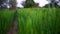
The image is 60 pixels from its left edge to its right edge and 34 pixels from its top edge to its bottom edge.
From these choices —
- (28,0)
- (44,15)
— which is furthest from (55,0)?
(28,0)

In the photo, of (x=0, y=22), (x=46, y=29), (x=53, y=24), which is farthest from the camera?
(x=0, y=22)

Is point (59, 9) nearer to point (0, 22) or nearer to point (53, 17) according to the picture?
point (53, 17)

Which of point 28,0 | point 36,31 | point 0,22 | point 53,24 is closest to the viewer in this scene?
point 53,24

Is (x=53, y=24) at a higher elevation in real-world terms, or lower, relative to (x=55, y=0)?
lower

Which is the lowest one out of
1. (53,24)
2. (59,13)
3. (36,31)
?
(36,31)

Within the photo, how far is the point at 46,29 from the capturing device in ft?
7.84

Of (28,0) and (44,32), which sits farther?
(28,0)

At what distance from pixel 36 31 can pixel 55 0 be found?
585 mm

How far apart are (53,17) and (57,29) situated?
182 millimetres

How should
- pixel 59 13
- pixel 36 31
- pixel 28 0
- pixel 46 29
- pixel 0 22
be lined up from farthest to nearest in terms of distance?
pixel 28 0
pixel 0 22
pixel 36 31
pixel 46 29
pixel 59 13

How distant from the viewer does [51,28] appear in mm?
2283

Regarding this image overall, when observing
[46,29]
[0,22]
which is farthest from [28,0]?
[46,29]

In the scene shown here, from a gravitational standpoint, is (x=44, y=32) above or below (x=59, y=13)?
below

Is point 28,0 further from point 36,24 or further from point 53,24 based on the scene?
point 53,24
